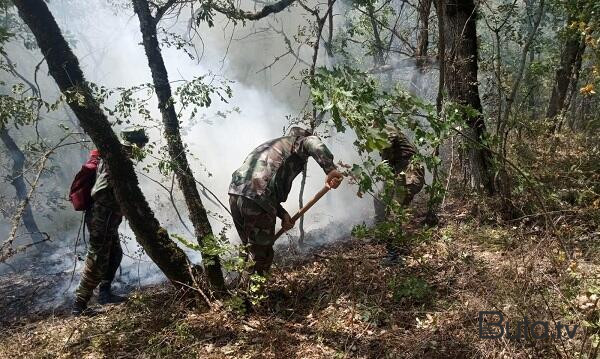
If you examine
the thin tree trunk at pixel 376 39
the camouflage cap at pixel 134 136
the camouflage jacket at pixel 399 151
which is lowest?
the camouflage jacket at pixel 399 151

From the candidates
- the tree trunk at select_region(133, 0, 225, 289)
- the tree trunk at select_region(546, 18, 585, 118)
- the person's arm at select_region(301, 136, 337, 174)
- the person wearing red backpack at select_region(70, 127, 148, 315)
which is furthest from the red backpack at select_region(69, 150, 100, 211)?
the tree trunk at select_region(546, 18, 585, 118)

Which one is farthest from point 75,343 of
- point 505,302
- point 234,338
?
point 505,302

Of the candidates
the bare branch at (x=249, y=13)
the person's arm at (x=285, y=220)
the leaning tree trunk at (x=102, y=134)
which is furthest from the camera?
the bare branch at (x=249, y=13)

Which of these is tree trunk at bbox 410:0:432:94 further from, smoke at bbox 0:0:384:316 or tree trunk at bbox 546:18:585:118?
tree trunk at bbox 546:18:585:118

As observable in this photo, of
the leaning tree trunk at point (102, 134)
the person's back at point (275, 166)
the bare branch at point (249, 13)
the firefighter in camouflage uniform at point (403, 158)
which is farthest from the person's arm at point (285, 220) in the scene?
the bare branch at point (249, 13)

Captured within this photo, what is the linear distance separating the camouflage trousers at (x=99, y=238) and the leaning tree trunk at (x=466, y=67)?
4.02 meters

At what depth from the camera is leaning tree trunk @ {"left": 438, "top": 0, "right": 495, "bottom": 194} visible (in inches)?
181

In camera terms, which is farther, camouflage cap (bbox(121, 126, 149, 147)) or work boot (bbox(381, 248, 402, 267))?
camouflage cap (bbox(121, 126, 149, 147))

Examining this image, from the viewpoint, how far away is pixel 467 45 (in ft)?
15.3

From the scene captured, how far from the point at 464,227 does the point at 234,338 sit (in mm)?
2772

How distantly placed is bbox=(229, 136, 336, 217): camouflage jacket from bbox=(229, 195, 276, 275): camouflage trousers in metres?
0.06

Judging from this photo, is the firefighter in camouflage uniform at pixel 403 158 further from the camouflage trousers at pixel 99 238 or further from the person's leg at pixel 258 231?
the camouflage trousers at pixel 99 238

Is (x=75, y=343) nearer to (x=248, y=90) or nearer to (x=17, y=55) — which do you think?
(x=248, y=90)

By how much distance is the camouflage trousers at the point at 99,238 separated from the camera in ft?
14.1
